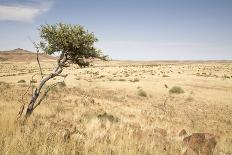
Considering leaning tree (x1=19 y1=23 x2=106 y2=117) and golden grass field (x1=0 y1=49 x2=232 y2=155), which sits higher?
leaning tree (x1=19 y1=23 x2=106 y2=117)

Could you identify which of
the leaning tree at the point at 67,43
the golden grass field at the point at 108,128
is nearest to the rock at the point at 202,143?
the golden grass field at the point at 108,128

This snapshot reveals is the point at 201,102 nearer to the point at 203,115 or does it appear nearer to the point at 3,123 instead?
the point at 203,115

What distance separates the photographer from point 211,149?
776cm

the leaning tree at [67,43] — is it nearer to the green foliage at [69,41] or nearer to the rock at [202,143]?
the green foliage at [69,41]

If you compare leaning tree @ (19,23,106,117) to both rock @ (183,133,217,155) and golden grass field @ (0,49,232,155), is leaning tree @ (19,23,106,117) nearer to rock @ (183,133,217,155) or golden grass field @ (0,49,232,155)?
golden grass field @ (0,49,232,155)

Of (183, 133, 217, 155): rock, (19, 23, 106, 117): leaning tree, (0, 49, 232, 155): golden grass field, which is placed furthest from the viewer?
(19, 23, 106, 117): leaning tree

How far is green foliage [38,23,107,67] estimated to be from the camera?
13695 millimetres

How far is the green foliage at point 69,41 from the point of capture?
13.7m

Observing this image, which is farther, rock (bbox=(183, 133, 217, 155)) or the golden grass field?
rock (bbox=(183, 133, 217, 155))

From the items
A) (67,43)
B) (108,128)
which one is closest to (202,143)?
(108,128)

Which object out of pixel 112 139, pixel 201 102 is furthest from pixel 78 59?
pixel 201 102

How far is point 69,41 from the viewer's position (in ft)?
44.7

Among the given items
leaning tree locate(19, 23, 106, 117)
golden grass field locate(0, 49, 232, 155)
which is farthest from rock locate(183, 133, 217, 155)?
leaning tree locate(19, 23, 106, 117)

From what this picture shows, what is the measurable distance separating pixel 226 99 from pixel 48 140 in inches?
1086
